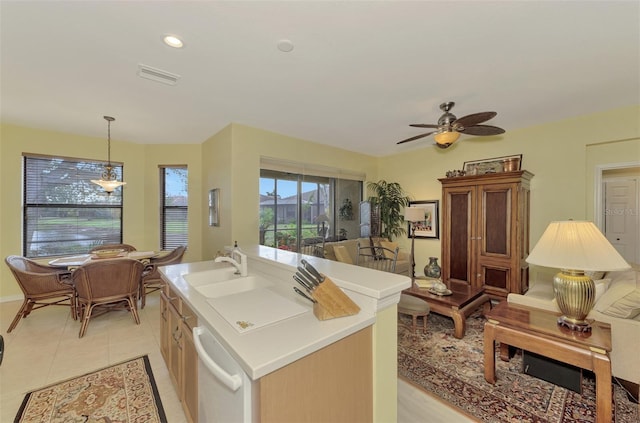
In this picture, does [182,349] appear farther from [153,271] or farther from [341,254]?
[341,254]

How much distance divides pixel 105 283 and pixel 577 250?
4398mm

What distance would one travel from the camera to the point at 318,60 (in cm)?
231

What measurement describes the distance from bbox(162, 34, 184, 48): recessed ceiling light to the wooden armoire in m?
4.07

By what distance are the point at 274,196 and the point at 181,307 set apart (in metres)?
3.05

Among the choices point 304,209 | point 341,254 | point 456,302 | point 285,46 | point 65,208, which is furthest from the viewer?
point 304,209

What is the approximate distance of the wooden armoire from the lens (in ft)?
12.1

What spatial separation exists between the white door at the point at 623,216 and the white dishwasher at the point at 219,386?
630 centimetres

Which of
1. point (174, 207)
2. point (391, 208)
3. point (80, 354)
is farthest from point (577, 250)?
point (174, 207)

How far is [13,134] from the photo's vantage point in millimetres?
3924

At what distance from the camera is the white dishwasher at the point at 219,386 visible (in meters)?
0.92

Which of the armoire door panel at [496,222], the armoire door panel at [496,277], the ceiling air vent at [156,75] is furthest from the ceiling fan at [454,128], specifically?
the ceiling air vent at [156,75]

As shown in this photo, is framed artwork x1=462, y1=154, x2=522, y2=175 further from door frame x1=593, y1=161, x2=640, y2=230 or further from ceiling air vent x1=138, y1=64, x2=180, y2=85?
ceiling air vent x1=138, y1=64, x2=180, y2=85

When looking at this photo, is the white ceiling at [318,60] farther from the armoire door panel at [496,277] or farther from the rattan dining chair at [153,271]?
the armoire door panel at [496,277]

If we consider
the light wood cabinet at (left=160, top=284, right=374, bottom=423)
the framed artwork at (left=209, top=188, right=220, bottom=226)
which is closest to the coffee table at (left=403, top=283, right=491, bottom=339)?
the light wood cabinet at (left=160, top=284, right=374, bottom=423)
